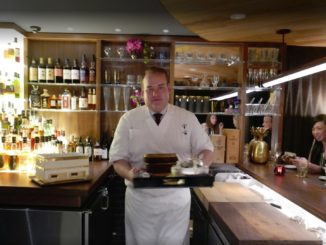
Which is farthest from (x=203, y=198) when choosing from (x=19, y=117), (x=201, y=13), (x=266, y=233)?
(x=19, y=117)

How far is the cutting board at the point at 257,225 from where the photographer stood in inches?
58.9

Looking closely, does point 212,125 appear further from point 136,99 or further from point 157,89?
point 157,89

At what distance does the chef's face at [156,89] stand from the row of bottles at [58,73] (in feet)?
5.78

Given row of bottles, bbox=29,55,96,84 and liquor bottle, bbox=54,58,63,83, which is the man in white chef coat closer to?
row of bottles, bbox=29,55,96,84

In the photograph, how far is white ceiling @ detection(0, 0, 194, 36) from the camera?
252 centimetres

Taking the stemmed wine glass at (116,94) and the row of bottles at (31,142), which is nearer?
the row of bottles at (31,142)

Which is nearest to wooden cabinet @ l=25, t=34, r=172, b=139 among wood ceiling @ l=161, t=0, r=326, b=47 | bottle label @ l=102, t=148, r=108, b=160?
bottle label @ l=102, t=148, r=108, b=160

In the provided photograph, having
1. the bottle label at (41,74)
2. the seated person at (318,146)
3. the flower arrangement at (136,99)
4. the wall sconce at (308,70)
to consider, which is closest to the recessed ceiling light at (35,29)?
the bottle label at (41,74)

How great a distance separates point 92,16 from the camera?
282 centimetres

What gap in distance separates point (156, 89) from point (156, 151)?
42cm

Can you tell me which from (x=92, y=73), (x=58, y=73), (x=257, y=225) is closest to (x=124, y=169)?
(x=257, y=225)

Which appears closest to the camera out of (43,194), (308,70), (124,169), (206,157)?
(124,169)

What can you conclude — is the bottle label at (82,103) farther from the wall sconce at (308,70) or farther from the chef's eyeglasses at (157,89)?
the wall sconce at (308,70)

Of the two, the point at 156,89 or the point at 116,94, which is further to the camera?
the point at 116,94
